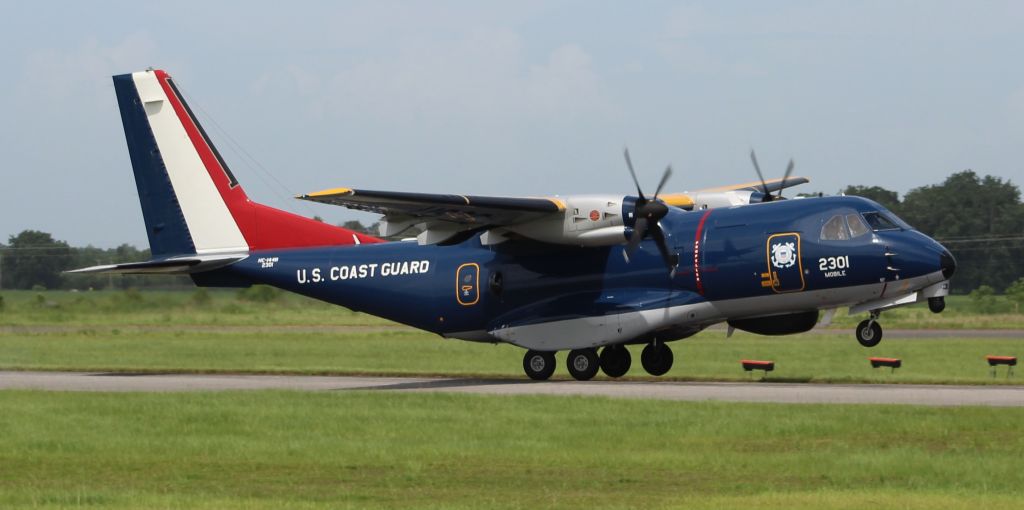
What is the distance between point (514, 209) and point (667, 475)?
11745mm

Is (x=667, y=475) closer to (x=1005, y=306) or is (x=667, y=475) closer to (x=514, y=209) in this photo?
(x=514, y=209)

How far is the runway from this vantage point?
23078mm

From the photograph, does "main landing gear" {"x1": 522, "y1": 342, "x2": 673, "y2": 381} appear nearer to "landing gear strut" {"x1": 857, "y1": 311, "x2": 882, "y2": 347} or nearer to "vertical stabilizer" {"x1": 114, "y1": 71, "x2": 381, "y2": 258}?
"landing gear strut" {"x1": 857, "y1": 311, "x2": 882, "y2": 347}

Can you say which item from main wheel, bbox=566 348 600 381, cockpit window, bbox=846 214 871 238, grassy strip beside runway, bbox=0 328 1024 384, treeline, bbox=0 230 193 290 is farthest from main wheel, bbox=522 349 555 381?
treeline, bbox=0 230 193 290

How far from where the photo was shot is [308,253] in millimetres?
31469

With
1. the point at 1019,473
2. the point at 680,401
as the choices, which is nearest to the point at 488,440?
the point at 680,401

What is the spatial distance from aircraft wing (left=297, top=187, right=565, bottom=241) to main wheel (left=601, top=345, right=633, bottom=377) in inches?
163

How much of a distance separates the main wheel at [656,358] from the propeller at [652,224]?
9.16ft

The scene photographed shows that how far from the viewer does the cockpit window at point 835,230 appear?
25875 mm

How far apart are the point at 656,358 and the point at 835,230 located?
215 inches

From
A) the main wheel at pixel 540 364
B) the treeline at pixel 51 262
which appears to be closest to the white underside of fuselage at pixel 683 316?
the main wheel at pixel 540 364

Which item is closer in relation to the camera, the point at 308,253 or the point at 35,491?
the point at 35,491

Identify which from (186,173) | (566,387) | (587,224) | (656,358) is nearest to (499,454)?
(566,387)

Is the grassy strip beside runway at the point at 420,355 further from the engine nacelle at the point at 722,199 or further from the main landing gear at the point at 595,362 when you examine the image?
the engine nacelle at the point at 722,199
